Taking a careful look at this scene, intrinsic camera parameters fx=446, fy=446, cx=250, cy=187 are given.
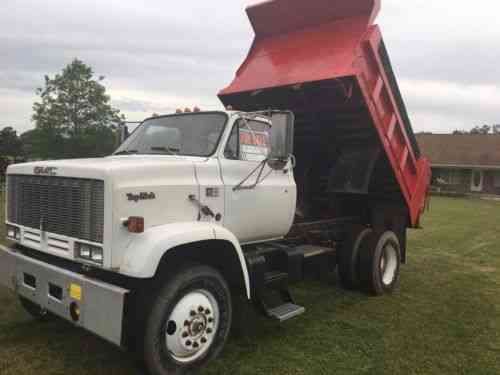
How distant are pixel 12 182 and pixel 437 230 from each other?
11.5 m

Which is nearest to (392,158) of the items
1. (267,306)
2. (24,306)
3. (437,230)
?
(267,306)

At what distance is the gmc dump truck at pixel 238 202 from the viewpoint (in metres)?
3.32

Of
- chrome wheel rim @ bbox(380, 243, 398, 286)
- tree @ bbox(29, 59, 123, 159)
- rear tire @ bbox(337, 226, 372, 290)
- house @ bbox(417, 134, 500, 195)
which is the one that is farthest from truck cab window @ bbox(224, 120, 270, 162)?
tree @ bbox(29, 59, 123, 159)

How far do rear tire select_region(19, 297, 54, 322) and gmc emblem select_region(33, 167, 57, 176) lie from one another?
60.5 inches

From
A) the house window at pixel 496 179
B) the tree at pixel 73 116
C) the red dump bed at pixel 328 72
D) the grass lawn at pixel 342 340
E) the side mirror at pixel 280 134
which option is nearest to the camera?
the grass lawn at pixel 342 340

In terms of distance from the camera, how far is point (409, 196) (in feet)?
21.4

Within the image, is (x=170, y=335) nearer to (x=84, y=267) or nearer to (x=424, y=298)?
(x=84, y=267)

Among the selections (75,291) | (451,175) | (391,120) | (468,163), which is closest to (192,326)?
(75,291)

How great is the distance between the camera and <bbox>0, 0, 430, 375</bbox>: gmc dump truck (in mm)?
3316

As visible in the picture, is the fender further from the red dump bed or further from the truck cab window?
the red dump bed

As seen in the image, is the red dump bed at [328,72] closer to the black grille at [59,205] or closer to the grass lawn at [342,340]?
the grass lawn at [342,340]

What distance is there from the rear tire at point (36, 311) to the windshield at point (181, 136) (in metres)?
1.76

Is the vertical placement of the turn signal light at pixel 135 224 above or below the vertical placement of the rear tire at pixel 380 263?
above

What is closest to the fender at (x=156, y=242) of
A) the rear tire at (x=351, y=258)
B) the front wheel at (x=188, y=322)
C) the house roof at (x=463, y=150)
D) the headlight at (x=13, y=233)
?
the front wheel at (x=188, y=322)
